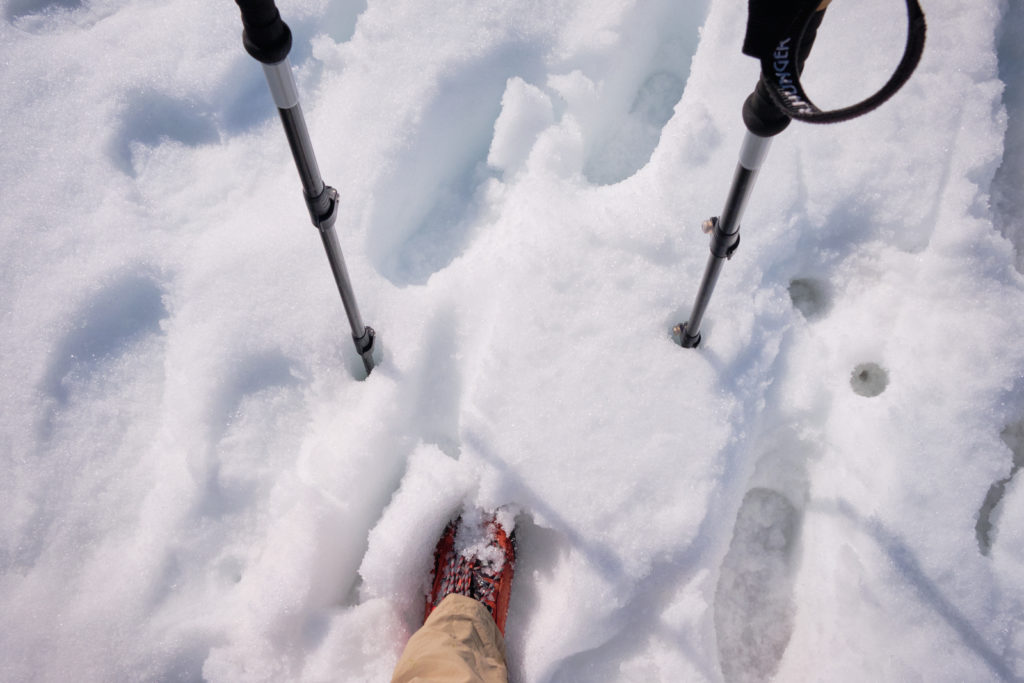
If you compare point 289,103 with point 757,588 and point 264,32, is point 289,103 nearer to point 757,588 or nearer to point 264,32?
point 264,32

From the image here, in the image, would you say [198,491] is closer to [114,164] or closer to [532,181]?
[114,164]

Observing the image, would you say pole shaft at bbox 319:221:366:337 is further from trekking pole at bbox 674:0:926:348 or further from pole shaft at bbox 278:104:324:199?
trekking pole at bbox 674:0:926:348

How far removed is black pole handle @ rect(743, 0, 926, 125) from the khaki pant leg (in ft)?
4.32

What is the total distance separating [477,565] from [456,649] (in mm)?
276

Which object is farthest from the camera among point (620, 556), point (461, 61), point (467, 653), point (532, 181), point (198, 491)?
point (461, 61)

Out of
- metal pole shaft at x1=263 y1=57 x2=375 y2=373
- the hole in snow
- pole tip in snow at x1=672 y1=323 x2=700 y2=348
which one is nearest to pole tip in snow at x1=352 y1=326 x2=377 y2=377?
metal pole shaft at x1=263 y1=57 x2=375 y2=373

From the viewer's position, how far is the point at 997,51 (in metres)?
1.99

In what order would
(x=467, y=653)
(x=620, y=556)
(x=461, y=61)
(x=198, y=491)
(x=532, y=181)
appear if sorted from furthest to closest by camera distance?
(x=461, y=61)
(x=532, y=181)
(x=198, y=491)
(x=620, y=556)
(x=467, y=653)

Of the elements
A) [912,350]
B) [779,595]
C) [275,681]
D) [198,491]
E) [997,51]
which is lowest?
[275,681]

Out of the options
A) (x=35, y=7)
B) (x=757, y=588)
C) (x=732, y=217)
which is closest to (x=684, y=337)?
(x=732, y=217)

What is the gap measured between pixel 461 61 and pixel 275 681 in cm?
203

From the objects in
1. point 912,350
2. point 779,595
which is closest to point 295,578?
point 779,595

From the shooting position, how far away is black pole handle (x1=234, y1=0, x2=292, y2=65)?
81cm

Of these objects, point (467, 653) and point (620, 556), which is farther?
point (620, 556)
